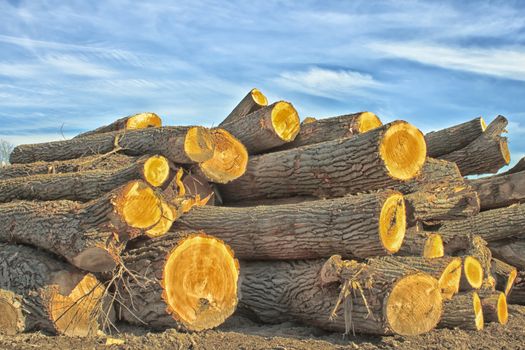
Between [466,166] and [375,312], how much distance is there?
14.6 ft

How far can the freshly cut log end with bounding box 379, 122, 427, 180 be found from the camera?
5.82m

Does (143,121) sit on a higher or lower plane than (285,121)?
higher

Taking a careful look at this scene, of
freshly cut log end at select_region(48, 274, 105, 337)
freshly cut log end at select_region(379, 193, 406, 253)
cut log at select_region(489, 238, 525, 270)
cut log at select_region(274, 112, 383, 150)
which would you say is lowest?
freshly cut log end at select_region(48, 274, 105, 337)

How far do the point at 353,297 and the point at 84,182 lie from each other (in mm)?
3437

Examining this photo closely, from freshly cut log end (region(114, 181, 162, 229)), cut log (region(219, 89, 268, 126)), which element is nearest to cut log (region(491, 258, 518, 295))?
cut log (region(219, 89, 268, 126))

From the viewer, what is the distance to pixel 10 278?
18.7 feet

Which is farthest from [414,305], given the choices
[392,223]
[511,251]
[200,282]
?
[511,251]

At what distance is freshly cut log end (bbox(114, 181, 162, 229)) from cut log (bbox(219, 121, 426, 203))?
1820 mm

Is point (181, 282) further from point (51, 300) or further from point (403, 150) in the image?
point (403, 150)

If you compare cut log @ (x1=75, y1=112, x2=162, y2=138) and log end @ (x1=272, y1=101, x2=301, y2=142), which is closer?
log end @ (x1=272, y1=101, x2=301, y2=142)

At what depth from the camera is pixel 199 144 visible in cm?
624

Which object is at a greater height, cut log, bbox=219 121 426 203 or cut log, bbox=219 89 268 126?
cut log, bbox=219 89 268 126

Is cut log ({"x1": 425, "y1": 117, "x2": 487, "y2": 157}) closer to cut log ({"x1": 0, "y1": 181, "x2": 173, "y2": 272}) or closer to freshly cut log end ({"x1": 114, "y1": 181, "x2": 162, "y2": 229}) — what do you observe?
cut log ({"x1": 0, "y1": 181, "x2": 173, "y2": 272})

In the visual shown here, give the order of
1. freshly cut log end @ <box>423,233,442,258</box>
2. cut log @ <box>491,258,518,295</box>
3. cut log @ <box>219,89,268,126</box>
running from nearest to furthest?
1. freshly cut log end @ <box>423,233,442,258</box>
2. cut log @ <box>491,258,518,295</box>
3. cut log @ <box>219,89,268,126</box>
